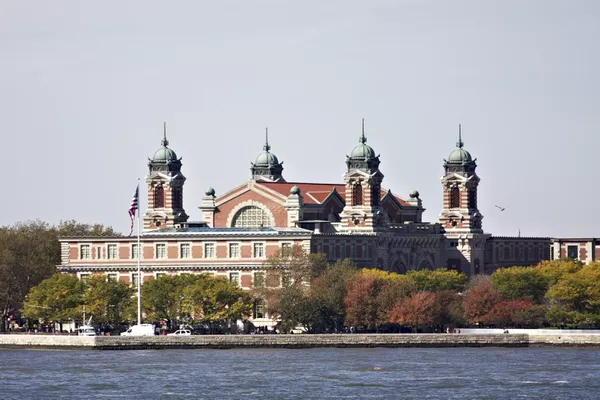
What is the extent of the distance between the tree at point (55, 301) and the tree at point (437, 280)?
29.4 m

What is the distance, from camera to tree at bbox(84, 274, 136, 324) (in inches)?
6850

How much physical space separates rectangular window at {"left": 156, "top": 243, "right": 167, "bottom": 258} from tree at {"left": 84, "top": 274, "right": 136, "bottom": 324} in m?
13.9

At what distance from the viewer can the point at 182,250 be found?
190500 millimetres

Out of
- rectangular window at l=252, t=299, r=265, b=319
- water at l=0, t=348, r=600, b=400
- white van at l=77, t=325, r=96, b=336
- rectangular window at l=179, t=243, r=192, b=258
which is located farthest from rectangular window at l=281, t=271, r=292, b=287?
water at l=0, t=348, r=600, b=400

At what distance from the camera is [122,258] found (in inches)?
7564

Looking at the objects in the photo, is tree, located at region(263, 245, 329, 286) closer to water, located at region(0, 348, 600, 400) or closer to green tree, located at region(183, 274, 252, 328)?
green tree, located at region(183, 274, 252, 328)

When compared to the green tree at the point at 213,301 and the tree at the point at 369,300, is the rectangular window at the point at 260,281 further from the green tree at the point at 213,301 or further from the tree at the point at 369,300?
the tree at the point at 369,300

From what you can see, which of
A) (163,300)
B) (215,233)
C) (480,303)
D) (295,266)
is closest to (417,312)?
(480,303)

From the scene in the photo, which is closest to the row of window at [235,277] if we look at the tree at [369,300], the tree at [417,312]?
the tree at [369,300]

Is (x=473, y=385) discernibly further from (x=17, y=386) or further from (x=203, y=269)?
(x=203, y=269)

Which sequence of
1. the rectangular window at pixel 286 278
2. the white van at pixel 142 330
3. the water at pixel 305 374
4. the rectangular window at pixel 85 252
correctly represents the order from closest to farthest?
the water at pixel 305 374 < the white van at pixel 142 330 < the rectangular window at pixel 286 278 < the rectangular window at pixel 85 252

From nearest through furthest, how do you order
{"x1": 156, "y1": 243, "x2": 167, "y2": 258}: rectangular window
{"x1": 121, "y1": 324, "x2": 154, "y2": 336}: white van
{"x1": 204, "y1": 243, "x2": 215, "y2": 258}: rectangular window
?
{"x1": 121, "y1": 324, "x2": 154, "y2": 336}: white van
{"x1": 204, "y1": 243, "x2": 215, "y2": 258}: rectangular window
{"x1": 156, "y1": 243, "x2": 167, "y2": 258}: rectangular window

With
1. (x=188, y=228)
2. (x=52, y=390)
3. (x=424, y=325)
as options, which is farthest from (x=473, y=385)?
(x=188, y=228)

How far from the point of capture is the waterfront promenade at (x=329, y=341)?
15712 centimetres
